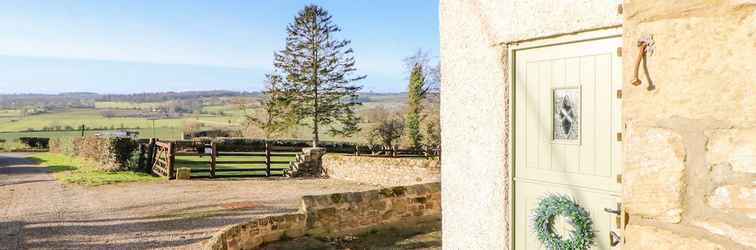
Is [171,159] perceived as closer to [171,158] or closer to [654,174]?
[171,158]

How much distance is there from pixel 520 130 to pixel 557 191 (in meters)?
0.45

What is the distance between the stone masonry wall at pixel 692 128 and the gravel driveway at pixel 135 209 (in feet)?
23.4

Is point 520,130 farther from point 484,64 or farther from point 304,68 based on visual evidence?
point 304,68

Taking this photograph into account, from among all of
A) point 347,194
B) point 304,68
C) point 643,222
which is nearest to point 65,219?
point 347,194

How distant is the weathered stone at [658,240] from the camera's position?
1.56m

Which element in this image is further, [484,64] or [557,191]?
[484,64]

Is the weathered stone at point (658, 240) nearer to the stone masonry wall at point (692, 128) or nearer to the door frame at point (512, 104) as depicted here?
the stone masonry wall at point (692, 128)

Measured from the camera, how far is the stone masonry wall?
4.74 feet

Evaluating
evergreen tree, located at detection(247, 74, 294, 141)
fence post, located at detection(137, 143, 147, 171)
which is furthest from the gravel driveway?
evergreen tree, located at detection(247, 74, 294, 141)

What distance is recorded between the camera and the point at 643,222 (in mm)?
1689

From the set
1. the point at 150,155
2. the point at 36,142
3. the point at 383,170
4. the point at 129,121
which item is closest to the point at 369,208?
the point at 383,170

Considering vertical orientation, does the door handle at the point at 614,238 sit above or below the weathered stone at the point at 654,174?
below

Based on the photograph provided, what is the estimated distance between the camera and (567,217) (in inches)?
126

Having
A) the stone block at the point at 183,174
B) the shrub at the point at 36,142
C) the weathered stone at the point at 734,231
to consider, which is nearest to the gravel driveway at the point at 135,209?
the stone block at the point at 183,174
